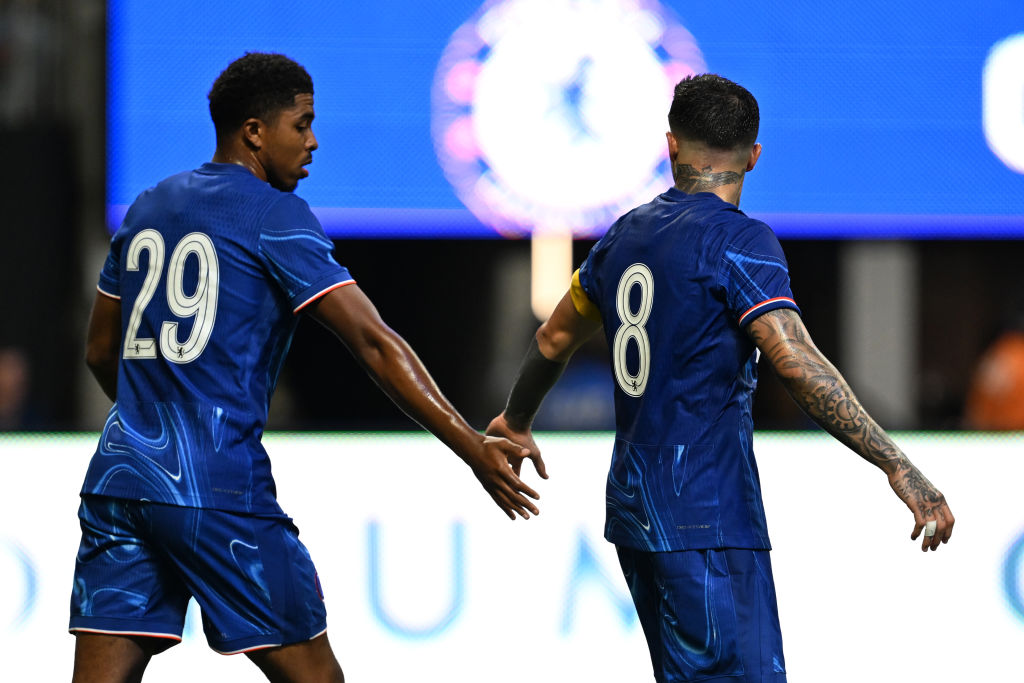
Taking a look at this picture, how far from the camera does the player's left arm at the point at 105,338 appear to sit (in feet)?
10.6

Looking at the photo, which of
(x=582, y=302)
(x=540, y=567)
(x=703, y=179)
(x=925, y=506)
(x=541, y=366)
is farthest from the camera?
(x=540, y=567)

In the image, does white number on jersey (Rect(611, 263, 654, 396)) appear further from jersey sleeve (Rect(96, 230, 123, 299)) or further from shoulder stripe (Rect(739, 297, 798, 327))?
jersey sleeve (Rect(96, 230, 123, 299))

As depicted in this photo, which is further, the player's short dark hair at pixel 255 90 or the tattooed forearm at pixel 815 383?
the player's short dark hair at pixel 255 90

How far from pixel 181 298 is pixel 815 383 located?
133 cm

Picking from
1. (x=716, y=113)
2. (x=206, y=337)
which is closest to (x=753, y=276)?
(x=716, y=113)

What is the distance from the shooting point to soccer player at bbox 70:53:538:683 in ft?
9.47

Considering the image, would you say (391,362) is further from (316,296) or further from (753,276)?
(753,276)

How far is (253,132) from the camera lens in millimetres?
3059

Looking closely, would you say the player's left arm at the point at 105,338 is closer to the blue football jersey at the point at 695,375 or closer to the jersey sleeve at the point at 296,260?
the jersey sleeve at the point at 296,260

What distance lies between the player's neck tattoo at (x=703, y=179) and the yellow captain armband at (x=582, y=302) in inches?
14.3

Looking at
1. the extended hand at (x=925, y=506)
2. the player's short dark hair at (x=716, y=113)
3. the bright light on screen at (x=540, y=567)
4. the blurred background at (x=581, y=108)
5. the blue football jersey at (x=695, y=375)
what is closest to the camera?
the extended hand at (x=925, y=506)

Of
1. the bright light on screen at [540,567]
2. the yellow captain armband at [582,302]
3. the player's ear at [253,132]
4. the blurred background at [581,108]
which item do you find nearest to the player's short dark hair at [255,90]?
the player's ear at [253,132]

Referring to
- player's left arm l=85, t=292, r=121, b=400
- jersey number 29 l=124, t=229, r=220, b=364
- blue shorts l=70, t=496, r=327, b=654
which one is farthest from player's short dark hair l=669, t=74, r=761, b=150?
player's left arm l=85, t=292, r=121, b=400

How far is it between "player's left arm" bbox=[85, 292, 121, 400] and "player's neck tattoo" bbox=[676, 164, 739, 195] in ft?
4.39
